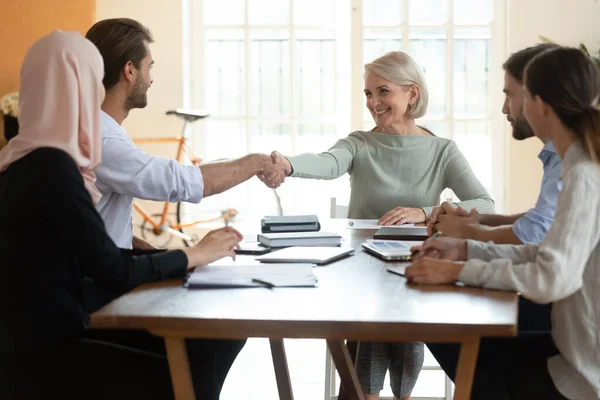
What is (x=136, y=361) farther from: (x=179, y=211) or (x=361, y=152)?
(x=179, y=211)

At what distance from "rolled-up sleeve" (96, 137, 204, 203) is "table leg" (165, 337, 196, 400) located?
0.94m

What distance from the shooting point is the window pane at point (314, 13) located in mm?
6168

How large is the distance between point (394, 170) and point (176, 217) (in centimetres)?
327

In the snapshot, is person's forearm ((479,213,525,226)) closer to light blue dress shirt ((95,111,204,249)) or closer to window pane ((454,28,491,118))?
light blue dress shirt ((95,111,204,249))

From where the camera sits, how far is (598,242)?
Answer: 5.81ft

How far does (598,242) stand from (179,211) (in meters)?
4.81

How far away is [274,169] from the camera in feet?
10.5

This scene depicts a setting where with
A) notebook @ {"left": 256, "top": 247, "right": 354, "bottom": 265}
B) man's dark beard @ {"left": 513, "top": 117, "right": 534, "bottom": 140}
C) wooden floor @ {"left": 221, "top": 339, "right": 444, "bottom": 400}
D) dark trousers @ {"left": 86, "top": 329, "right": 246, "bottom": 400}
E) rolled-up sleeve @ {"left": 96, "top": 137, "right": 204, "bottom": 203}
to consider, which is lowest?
wooden floor @ {"left": 221, "top": 339, "right": 444, "bottom": 400}

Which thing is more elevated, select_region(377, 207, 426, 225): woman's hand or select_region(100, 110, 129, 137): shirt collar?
select_region(100, 110, 129, 137): shirt collar

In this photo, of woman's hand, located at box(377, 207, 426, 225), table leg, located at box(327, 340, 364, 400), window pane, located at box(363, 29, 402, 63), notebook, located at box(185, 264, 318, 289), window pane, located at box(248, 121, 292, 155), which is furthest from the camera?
window pane, located at box(248, 121, 292, 155)

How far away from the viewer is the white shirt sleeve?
172 centimetres

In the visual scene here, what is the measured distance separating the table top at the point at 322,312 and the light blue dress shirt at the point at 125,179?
2.28 ft

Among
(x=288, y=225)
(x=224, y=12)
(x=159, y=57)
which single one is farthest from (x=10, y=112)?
(x=288, y=225)

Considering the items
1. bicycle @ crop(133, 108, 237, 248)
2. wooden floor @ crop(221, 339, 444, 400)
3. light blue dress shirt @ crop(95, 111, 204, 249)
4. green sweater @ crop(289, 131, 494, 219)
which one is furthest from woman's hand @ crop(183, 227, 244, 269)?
bicycle @ crop(133, 108, 237, 248)
